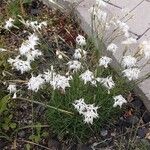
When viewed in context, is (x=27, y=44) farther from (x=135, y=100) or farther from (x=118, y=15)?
(x=118, y=15)

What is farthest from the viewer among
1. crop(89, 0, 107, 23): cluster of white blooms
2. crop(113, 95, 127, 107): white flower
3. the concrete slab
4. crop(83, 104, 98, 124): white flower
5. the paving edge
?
the concrete slab

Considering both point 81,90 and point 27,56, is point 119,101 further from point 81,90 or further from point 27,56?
point 27,56

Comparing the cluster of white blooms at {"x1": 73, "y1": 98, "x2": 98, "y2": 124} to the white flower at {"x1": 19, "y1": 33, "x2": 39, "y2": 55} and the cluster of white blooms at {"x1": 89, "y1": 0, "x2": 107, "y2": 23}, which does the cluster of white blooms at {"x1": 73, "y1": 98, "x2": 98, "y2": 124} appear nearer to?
the white flower at {"x1": 19, "y1": 33, "x2": 39, "y2": 55}

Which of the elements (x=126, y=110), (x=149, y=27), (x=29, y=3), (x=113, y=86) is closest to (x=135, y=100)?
(x=126, y=110)

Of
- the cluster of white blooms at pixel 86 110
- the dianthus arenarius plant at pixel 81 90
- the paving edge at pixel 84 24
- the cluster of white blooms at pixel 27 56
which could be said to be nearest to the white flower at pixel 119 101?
the dianthus arenarius plant at pixel 81 90

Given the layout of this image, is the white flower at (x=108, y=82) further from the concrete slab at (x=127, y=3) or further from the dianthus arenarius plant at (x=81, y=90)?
the concrete slab at (x=127, y=3)

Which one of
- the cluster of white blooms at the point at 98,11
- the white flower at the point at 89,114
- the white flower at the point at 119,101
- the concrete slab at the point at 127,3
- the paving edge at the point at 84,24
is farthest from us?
the concrete slab at the point at 127,3

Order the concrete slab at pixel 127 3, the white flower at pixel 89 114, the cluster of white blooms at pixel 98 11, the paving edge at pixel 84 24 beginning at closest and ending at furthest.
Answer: the white flower at pixel 89 114
the cluster of white blooms at pixel 98 11
the paving edge at pixel 84 24
the concrete slab at pixel 127 3

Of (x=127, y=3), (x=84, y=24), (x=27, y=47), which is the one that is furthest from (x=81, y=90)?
(x=127, y=3)

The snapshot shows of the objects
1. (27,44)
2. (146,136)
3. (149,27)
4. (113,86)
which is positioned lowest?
(146,136)

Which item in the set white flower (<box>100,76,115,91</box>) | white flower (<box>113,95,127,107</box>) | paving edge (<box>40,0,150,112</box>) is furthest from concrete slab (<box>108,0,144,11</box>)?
white flower (<box>113,95,127,107</box>)

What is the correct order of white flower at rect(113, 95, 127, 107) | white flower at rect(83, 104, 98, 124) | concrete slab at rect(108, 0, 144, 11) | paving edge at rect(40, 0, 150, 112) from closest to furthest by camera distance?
white flower at rect(83, 104, 98, 124), white flower at rect(113, 95, 127, 107), paving edge at rect(40, 0, 150, 112), concrete slab at rect(108, 0, 144, 11)
